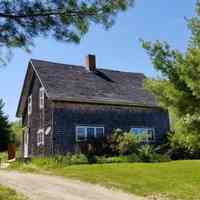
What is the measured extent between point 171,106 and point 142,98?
17.4 metres

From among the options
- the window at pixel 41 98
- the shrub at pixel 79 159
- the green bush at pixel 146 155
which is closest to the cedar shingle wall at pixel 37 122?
the window at pixel 41 98

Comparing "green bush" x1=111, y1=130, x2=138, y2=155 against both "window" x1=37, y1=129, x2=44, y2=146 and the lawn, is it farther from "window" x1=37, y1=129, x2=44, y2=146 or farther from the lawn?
the lawn

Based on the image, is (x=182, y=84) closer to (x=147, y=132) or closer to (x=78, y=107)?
(x=78, y=107)

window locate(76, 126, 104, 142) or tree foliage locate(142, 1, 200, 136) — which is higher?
tree foliage locate(142, 1, 200, 136)

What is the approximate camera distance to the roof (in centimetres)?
2355

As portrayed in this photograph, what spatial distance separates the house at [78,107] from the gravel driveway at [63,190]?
10.3 m

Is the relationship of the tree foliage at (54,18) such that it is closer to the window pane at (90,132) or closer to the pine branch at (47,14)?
the pine branch at (47,14)

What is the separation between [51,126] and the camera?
2261 cm

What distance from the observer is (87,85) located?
25391 millimetres

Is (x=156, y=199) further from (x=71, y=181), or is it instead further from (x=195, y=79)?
(x=71, y=181)

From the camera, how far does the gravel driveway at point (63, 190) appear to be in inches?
360

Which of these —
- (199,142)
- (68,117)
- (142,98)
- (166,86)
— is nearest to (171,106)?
(166,86)

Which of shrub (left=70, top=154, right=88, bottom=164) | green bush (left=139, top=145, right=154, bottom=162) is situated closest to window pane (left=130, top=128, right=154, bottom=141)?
green bush (left=139, top=145, right=154, bottom=162)

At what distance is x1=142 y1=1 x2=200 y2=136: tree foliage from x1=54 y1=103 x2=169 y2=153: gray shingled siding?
13265 millimetres
